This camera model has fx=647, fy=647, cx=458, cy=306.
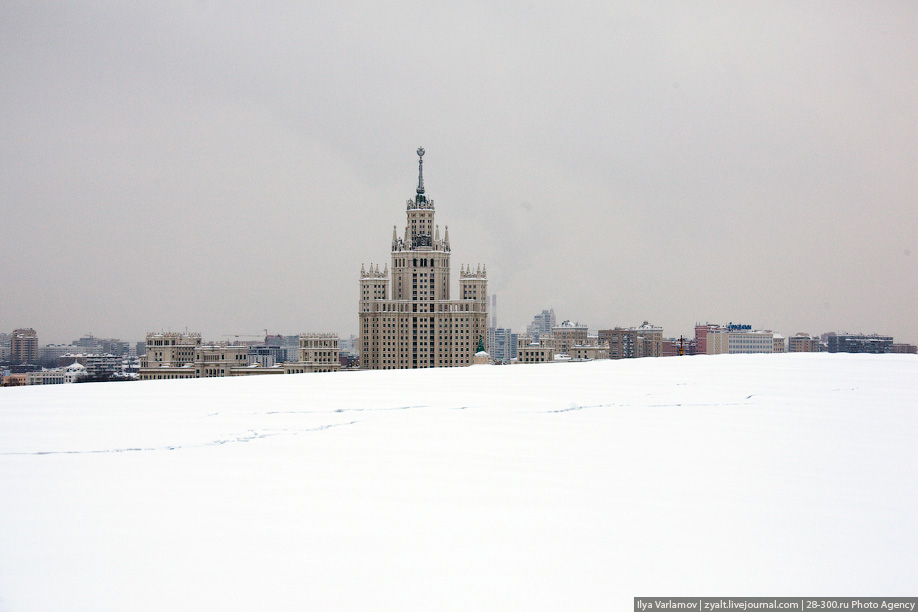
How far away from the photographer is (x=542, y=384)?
18.8ft

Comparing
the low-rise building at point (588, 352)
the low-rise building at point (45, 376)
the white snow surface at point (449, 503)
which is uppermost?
the white snow surface at point (449, 503)

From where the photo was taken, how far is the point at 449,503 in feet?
9.27

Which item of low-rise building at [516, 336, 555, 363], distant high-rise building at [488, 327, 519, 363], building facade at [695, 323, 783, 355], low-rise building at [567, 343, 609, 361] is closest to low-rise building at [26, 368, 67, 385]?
low-rise building at [516, 336, 555, 363]

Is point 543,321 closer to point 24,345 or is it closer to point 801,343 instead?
point 801,343

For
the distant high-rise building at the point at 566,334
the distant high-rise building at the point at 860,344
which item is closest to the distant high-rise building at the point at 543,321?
the distant high-rise building at the point at 566,334

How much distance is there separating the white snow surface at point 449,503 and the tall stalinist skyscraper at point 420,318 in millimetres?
74198

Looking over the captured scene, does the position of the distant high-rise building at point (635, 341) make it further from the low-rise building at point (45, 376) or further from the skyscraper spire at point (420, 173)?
the low-rise building at point (45, 376)

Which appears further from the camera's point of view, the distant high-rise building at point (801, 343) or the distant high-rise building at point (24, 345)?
the distant high-rise building at point (801, 343)

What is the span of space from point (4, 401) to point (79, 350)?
250 ft

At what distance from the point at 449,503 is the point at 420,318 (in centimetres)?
7926

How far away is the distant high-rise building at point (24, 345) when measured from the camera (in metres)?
45.1

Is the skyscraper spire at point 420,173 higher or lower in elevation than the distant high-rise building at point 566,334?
higher

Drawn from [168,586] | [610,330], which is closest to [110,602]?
[168,586]

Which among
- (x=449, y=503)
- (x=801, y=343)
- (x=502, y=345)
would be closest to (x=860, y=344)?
(x=801, y=343)
